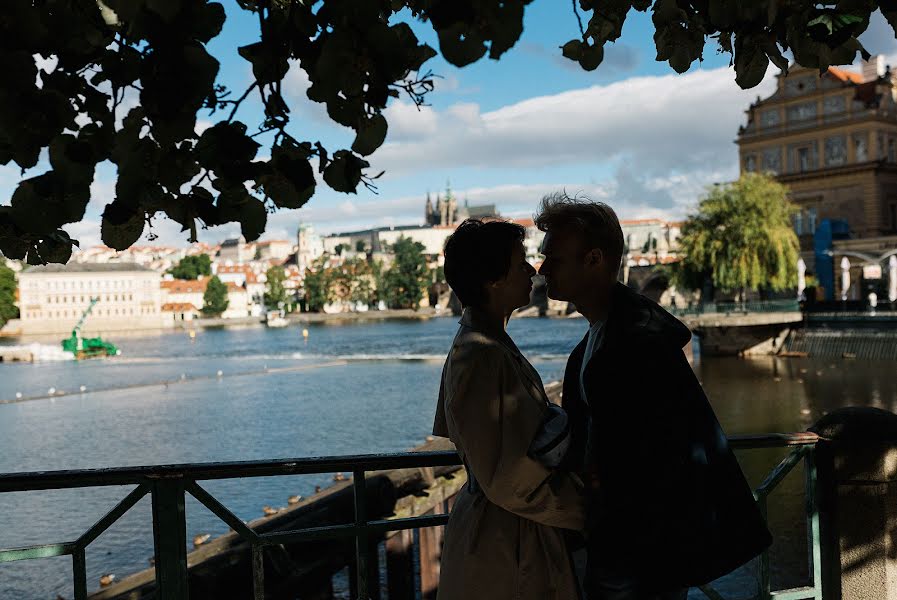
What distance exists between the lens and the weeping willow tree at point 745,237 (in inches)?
1481

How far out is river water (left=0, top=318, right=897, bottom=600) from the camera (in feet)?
44.2

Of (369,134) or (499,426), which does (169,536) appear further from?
(369,134)

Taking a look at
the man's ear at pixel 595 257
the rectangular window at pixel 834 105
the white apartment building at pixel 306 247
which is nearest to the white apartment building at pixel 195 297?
the white apartment building at pixel 306 247

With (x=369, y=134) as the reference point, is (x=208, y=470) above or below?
below

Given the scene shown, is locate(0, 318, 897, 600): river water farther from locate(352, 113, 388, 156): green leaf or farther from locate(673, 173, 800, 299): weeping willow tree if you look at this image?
locate(673, 173, 800, 299): weeping willow tree

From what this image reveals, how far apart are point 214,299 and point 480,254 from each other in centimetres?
13072

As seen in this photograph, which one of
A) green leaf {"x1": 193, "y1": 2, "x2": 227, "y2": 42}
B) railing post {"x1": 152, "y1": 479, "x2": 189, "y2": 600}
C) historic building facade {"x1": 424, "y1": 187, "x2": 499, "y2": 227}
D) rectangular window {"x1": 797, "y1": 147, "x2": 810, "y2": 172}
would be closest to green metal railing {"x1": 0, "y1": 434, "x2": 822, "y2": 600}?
railing post {"x1": 152, "y1": 479, "x2": 189, "y2": 600}

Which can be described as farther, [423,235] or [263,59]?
[423,235]

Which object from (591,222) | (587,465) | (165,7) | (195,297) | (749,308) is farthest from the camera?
(195,297)

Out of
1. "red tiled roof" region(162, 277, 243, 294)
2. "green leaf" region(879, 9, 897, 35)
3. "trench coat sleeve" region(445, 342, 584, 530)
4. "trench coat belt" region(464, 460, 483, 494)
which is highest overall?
"red tiled roof" region(162, 277, 243, 294)

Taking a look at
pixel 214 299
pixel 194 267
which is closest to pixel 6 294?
pixel 214 299

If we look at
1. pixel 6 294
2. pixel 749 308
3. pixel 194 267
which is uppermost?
pixel 194 267

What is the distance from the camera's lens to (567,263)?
2.39 meters

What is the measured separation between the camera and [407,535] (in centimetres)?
848
